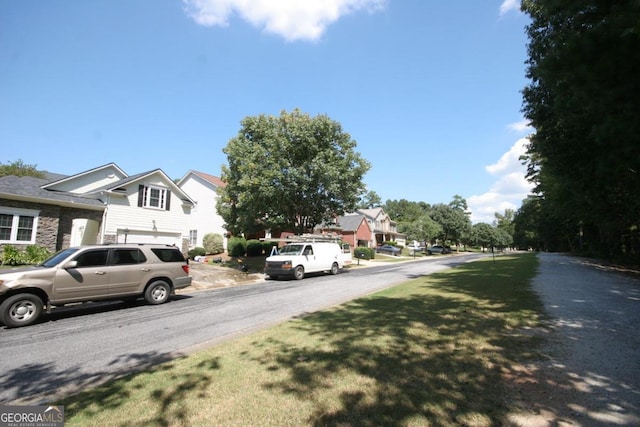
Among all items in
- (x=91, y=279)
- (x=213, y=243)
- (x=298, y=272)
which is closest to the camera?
(x=91, y=279)

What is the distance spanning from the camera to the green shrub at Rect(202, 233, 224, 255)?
99.3 ft

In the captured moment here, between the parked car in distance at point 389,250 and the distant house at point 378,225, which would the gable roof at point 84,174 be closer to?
the parked car in distance at point 389,250

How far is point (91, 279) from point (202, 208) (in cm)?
2653

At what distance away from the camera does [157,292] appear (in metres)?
10.4

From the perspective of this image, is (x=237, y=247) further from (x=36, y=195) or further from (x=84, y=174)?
(x=36, y=195)

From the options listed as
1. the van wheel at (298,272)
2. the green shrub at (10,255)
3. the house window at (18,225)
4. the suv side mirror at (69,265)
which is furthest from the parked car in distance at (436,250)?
the suv side mirror at (69,265)

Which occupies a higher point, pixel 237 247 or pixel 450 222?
pixel 450 222

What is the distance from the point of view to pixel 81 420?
328 cm

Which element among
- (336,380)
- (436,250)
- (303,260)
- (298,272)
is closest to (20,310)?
(336,380)

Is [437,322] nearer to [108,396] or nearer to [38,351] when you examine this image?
[108,396]

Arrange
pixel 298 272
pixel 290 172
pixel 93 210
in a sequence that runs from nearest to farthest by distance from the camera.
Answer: pixel 298 272, pixel 290 172, pixel 93 210

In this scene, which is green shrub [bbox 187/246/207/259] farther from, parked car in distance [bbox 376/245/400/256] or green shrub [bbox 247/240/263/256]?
parked car in distance [bbox 376/245/400/256]

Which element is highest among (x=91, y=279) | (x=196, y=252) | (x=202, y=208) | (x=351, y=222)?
(x=202, y=208)

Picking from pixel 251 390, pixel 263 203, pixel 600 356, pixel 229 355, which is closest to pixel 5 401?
pixel 229 355
